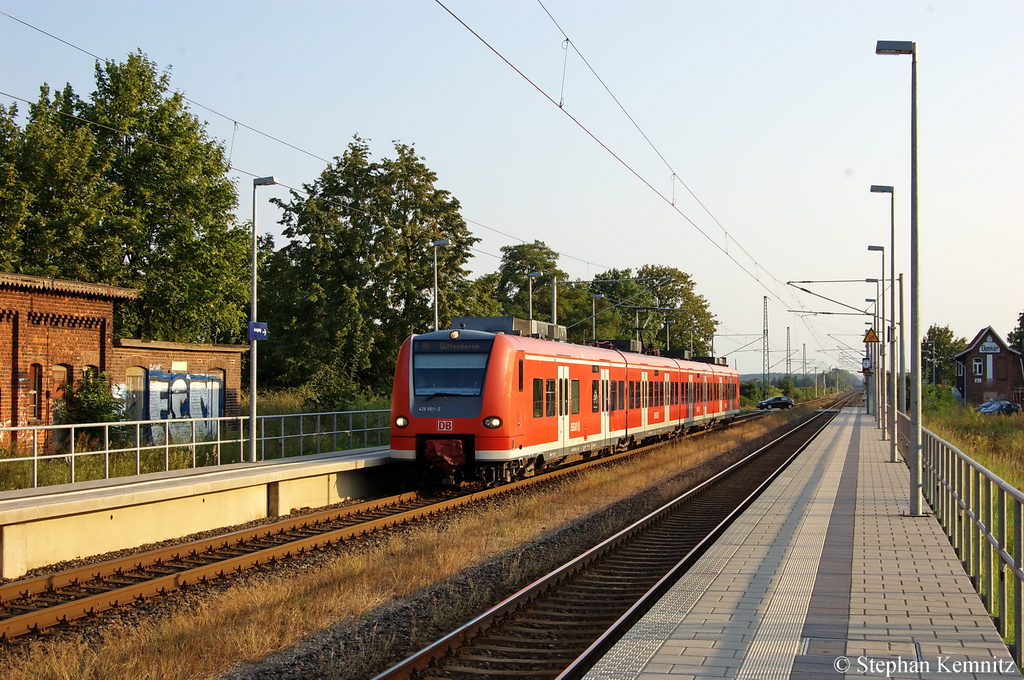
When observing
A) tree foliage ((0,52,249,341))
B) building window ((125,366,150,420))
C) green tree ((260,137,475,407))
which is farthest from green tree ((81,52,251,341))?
building window ((125,366,150,420))

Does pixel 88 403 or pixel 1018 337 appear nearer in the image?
pixel 88 403

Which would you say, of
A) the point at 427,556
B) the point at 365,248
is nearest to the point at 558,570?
the point at 427,556

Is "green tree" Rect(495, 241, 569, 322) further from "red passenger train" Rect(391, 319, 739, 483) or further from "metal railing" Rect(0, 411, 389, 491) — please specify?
"red passenger train" Rect(391, 319, 739, 483)

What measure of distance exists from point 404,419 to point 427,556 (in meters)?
6.00

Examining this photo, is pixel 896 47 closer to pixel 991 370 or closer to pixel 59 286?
pixel 59 286

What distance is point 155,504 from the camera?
41.3 feet

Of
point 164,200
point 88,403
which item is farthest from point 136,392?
point 164,200

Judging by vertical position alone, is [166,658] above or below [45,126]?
below

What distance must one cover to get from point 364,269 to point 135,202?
33.8 ft

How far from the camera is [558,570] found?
9.73 meters

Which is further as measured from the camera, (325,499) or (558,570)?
(325,499)

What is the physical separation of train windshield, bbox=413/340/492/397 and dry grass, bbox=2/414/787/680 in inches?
107

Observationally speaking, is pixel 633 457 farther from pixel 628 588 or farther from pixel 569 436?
pixel 628 588

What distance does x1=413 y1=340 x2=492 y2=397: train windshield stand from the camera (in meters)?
16.5
